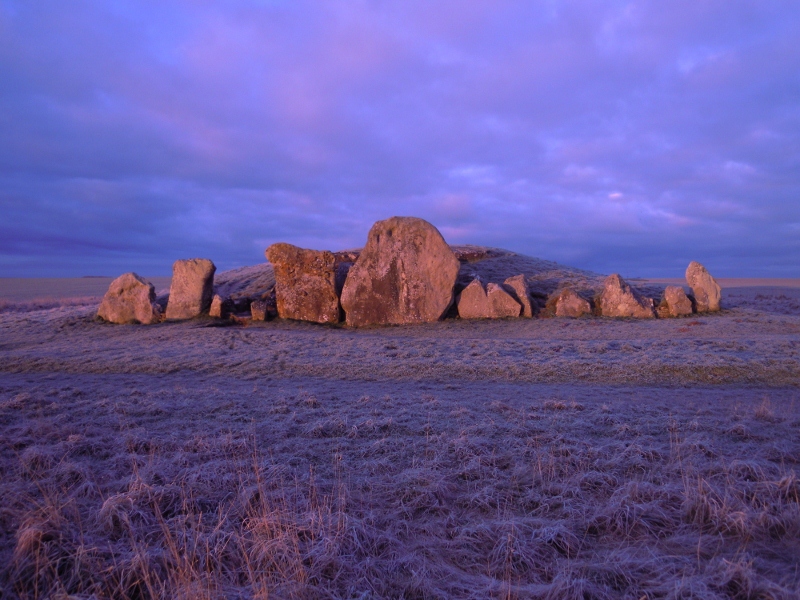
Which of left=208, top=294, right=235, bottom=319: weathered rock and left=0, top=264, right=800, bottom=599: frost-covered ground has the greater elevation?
left=208, top=294, right=235, bottom=319: weathered rock

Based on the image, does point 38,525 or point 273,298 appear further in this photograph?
point 273,298

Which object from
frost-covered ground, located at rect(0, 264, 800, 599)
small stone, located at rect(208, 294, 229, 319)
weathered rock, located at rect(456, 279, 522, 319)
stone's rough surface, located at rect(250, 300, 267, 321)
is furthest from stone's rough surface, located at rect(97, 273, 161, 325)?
weathered rock, located at rect(456, 279, 522, 319)

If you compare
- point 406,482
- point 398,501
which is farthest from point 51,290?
point 398,501

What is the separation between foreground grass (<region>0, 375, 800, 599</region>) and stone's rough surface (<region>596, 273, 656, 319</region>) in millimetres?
9714

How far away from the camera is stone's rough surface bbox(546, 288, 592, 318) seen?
16875 millimetres

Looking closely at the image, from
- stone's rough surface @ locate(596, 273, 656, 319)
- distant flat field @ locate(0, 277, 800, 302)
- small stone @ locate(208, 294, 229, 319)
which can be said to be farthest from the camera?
distant flat field @ locate(0, 277, 800, 302)

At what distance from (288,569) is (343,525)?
553mm

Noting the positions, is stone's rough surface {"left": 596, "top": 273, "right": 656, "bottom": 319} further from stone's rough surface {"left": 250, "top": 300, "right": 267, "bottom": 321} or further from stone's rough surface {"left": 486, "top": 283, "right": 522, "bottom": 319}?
stone's rough surface {"left": 250, "top": 300, "right": 267, "bottom": 321}

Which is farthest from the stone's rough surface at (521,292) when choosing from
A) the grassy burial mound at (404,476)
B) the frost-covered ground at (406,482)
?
the frost-covered ground at (406,482)

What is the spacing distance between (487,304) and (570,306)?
9.59 feet

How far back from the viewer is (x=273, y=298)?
1842cm

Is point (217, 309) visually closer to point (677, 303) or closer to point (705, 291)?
point (677, 303)

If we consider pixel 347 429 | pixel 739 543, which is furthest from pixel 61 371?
pixel 739 543

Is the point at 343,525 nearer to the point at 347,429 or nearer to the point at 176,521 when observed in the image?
the point at 176,521
